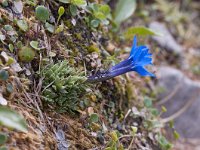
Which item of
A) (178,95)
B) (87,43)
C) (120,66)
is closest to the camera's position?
(120,66)

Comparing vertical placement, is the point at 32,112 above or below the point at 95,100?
below

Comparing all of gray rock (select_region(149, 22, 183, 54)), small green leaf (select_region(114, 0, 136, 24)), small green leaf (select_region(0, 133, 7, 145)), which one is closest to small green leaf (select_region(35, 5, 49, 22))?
small green leaf (select_region(0, 133, 7, 145))

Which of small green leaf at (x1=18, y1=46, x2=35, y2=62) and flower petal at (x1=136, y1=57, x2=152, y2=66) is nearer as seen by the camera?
small green leaf at (x1=18, y1=46, x2=35, y2=62)

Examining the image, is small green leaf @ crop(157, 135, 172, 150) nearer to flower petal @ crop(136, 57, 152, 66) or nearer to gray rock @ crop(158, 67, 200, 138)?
flower petal @ crop(136, 57, 152, 66)

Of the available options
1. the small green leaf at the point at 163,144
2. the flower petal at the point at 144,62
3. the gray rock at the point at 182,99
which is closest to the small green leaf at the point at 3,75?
the flower petal at the point at 144,62

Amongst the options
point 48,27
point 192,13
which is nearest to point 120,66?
point 48,27

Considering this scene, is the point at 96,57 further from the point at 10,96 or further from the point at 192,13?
the point at 192,13
